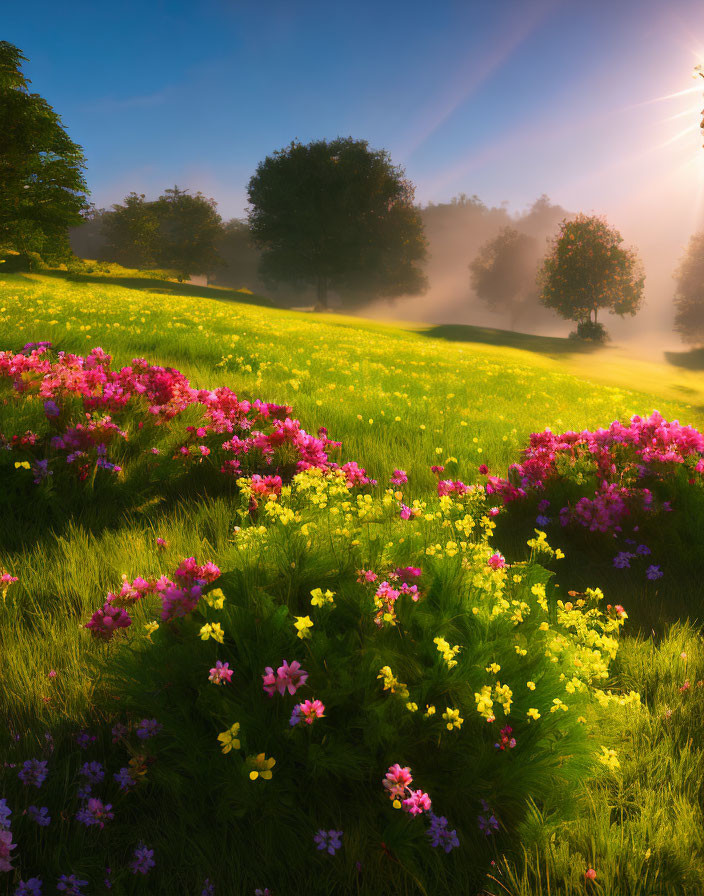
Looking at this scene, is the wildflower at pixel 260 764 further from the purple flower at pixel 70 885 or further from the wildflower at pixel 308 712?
the purple flower at pixel 70 885

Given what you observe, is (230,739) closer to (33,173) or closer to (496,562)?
(496,562)

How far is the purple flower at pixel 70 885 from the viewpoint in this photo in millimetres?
1422

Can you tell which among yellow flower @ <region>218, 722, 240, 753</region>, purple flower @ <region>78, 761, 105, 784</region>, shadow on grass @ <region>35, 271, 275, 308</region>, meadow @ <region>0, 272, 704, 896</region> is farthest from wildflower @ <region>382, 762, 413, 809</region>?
shadow on grass @ <region>35, 271, 275, 308</region>

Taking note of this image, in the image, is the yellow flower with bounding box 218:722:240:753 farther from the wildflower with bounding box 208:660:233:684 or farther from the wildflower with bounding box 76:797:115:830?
the wildflower with bounding box 76:797:115:830

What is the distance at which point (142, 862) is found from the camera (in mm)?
1541

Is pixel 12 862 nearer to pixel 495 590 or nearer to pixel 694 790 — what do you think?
pixel 495 590

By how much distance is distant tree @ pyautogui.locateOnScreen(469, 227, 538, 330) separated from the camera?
77625 millimetres

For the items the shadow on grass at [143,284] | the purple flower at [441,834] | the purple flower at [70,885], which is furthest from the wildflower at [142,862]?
the shadow on grass at [143,284]

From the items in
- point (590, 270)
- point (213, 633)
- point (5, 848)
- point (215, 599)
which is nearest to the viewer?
point (5, 848)

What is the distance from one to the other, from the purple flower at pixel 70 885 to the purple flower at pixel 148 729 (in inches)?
17.8

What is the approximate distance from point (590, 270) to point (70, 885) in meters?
55.0

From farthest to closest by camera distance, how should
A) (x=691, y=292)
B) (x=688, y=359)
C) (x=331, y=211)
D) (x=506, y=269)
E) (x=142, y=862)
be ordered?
(x=506, y=269) < (x=691, y=292) < (x=331, y=211) < (x=688, y=359) < (x=142, y=862)

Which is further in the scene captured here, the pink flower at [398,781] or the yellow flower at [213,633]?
the yellow flower at [213,633]

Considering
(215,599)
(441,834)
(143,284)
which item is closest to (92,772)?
(215,599)
